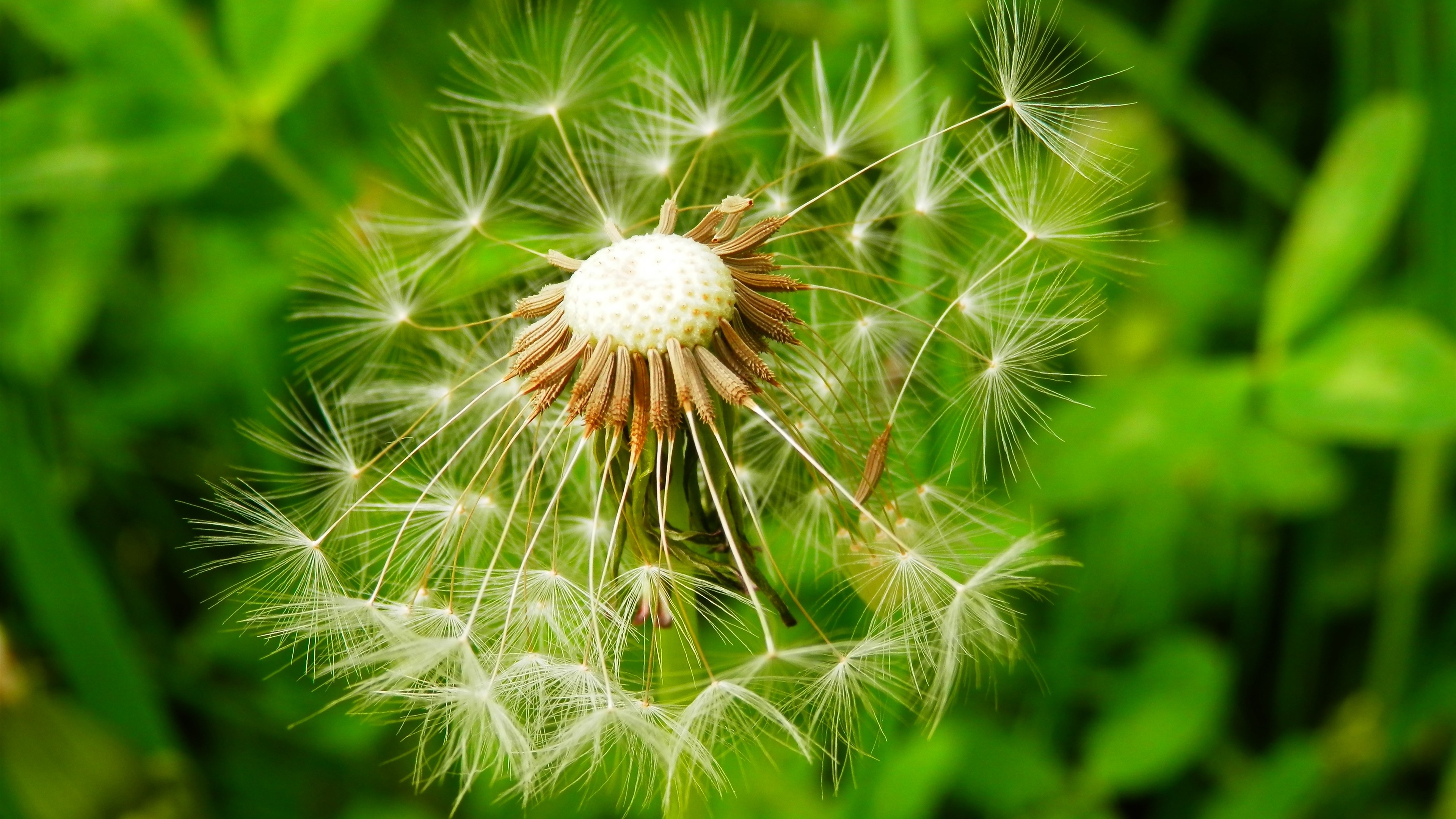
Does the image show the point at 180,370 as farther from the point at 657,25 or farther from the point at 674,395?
the point at 674,395

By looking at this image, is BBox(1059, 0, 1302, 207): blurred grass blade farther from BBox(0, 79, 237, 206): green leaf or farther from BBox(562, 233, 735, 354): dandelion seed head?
BBox(0, 79, 237, 206): green leaf

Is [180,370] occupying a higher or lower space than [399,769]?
higher

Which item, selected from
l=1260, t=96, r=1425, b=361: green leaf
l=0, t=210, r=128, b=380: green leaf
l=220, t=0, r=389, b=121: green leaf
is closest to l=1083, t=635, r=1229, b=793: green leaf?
l=1260, t=96, r=1425, b=361: green leaf

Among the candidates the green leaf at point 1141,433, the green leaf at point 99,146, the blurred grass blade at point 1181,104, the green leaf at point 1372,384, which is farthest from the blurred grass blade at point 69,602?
the blurred grass blade at point 1181,104

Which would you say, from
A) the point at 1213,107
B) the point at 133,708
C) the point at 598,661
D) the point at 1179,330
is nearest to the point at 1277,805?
the point at 1179,330

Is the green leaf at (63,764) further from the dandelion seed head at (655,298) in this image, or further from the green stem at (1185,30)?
the green stem at (1185,30)

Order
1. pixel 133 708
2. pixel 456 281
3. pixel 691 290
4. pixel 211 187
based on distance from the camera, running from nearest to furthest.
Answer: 1. pixel 691 290
2. pixel 456 281
3. pixel 133 708
4. pixel 211 187

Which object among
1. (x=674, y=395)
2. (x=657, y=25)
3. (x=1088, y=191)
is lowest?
(x=674, y=395)
